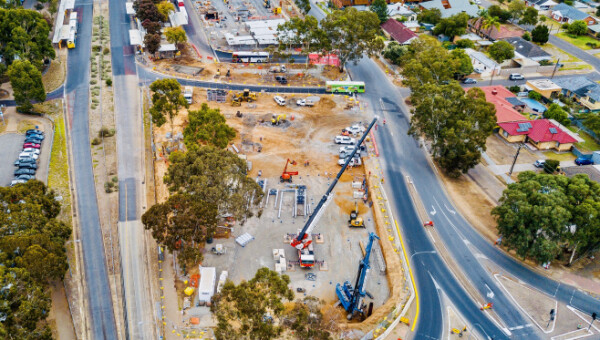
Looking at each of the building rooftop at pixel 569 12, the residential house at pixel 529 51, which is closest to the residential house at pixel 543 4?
the building rooftop at pixel 569 12

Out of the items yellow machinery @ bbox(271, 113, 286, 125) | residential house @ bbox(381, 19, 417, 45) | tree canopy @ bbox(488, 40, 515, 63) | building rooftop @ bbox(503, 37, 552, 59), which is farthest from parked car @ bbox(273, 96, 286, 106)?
building rooftop @ bbox(503, 37, 552, 59)

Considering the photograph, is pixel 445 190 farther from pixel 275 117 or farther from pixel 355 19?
pixel 355 19

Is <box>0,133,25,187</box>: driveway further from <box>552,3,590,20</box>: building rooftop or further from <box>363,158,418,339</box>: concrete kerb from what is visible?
<box>552,3,590,20</box>: building rooftop

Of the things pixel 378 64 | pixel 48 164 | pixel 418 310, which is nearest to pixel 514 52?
pixel 378 64

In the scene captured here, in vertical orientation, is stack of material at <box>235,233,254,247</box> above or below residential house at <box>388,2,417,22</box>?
below

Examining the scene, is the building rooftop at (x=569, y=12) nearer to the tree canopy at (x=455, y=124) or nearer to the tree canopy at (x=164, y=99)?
the tree canopy at (x=455, y=124)

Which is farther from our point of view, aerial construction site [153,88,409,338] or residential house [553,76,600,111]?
residential house [553,76,600,111]
